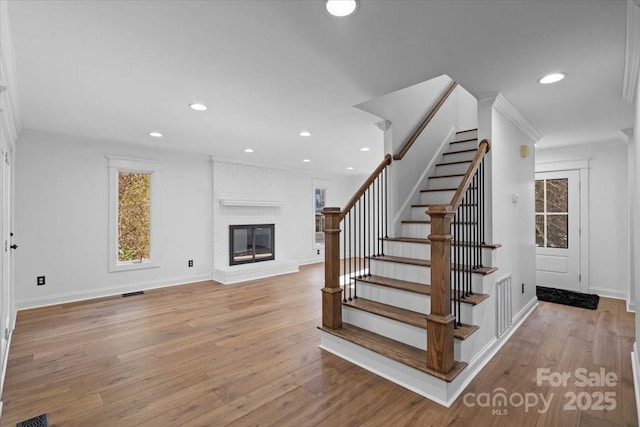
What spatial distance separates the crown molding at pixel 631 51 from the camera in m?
1.53

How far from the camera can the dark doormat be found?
413cm

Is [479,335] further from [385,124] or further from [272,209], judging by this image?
[272,209]

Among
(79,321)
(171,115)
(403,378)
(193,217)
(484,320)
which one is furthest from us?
(193,217)

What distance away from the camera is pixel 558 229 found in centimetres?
489

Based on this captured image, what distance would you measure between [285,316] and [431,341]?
81.7 inches

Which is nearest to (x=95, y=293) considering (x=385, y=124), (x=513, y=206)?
(x=385, y=124)

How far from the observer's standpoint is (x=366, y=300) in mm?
2967

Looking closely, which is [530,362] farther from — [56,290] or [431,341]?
[56,290]

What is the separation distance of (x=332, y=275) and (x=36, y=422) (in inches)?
86.9

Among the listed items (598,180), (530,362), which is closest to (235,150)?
(530,362)

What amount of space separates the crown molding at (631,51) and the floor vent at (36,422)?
3.87 metres

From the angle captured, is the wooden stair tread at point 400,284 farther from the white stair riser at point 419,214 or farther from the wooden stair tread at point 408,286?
the white stair riser at point 419,214

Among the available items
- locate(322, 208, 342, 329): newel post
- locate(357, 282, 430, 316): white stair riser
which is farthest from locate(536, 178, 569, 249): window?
locate(322, 208, 342, 329): newel post

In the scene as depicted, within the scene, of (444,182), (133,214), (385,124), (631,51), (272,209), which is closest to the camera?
(631,51)
